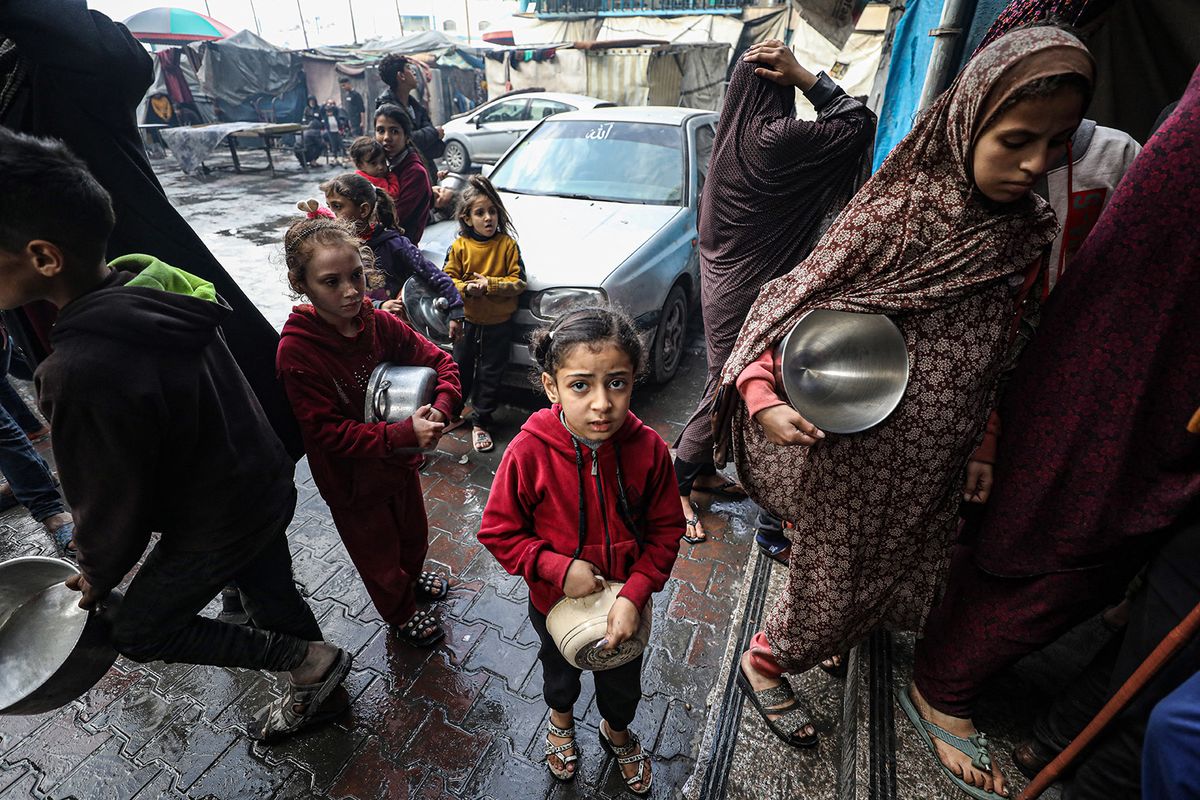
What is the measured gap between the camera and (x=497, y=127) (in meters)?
12.0

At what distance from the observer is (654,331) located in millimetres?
4027

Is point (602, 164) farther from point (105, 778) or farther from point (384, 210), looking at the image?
point (105, 778)

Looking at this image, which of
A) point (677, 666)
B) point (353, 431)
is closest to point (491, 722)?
point (677, 666)

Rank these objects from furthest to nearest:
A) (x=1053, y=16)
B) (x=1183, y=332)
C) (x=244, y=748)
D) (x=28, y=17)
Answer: (x=244, y=748), (x=1053, y=16), (x=28, y=17), (x=1183, y=332)

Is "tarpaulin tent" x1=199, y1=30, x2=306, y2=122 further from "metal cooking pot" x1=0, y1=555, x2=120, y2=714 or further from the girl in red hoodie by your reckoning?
the girl in red hoodie

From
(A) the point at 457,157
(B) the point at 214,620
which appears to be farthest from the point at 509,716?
(A) the point at 457,157

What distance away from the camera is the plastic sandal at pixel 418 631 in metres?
2.34

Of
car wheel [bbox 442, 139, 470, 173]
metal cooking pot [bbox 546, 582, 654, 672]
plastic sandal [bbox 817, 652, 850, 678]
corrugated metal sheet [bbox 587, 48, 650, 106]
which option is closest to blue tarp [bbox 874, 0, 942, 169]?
plastic sandal [bbox 817, 652, 850, 678]

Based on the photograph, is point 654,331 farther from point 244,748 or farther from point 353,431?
point 244,748

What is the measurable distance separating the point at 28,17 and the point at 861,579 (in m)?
2.93

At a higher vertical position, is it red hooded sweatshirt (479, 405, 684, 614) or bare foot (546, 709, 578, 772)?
red hooded sweatshirt (479, 405, 684, 614)

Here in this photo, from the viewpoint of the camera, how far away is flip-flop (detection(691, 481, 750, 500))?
10.9 ft

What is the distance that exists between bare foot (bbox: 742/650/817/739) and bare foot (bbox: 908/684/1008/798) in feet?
1.27

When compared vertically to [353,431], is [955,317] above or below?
above
